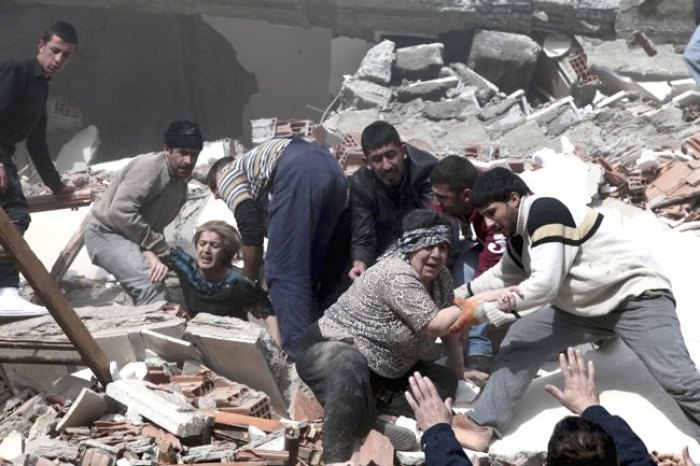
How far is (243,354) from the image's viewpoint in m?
5.61

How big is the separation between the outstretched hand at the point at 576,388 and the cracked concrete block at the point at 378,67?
7.05 metres

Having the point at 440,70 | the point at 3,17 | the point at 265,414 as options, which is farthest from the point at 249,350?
the point at 3,17

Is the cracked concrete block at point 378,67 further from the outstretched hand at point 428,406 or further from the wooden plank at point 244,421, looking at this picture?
the outstretched hand at point 428,406

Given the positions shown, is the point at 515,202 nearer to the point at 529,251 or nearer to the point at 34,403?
the point at 529,251

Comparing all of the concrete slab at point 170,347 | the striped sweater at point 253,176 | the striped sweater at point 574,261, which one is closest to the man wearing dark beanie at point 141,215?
the striped sweater at point 253,176

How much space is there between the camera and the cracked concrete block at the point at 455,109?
10.6 m

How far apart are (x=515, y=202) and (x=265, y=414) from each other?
191 cm

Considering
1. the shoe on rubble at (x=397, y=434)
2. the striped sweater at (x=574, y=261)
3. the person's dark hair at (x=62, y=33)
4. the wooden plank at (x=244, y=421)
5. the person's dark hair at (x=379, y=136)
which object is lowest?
the shoe on rubble at (x=397, y=434)

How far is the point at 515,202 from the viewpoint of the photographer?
4.99 meters

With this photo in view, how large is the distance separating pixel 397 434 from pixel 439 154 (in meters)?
4.98

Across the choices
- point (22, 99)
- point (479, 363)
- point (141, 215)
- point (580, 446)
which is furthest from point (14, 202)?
point (580, 446)

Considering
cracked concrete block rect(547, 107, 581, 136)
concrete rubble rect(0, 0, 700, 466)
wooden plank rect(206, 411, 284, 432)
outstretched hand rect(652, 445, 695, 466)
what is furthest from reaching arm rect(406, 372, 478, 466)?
cracked concrete block rect(547, 107, 581, 136)

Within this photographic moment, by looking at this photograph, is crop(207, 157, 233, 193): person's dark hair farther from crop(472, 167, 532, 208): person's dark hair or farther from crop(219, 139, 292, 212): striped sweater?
crop(472, 167, 532, 208): person's dark hair

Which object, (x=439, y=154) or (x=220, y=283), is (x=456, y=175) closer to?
(x=220, y=283)
